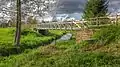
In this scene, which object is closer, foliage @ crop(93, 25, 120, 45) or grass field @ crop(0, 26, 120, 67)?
grass field @ crop(0, 26, 120, 67)

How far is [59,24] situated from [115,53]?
36.7 meters

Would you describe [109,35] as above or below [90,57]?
above

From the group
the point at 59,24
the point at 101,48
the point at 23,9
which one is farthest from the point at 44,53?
Result: the point at 59,24

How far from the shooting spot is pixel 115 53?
79.5 ft

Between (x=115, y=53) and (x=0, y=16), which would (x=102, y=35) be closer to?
(x=115, y=53)

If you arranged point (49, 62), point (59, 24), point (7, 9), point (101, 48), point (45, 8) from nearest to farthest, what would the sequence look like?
point (49, 62), point (101, 48), point (7, 9), point (45, 8), point (59, 24)

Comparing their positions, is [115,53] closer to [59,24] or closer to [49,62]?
[49,62]

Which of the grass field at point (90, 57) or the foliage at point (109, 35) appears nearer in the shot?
the grass field at point (90, 57)

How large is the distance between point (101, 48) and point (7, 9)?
19.8 m

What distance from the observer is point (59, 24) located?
199ft

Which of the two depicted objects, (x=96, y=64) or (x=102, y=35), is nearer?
(x=96, y=64)

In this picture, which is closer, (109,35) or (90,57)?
(90,57)

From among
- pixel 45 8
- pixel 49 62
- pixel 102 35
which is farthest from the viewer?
pixel 45 8

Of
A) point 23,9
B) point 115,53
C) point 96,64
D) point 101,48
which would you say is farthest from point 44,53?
point 23,9
